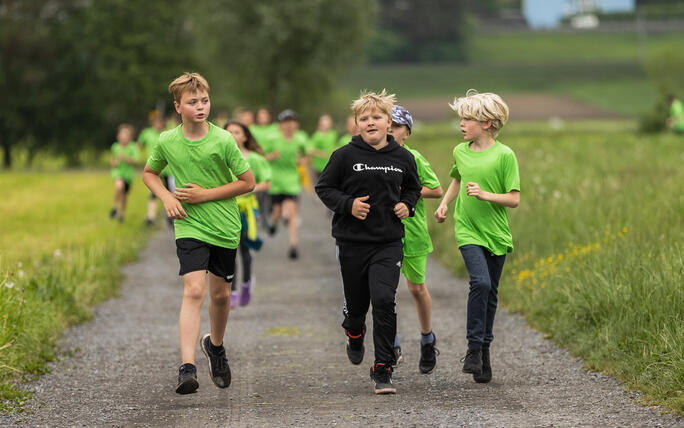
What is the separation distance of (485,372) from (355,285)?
105 centimetres

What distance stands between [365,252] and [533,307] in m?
3.05

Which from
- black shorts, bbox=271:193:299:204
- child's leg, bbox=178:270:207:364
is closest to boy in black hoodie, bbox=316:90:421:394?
child's leg, bbox=178:270:207:364

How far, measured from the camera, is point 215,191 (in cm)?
663

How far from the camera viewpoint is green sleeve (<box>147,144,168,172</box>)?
22.1 feet

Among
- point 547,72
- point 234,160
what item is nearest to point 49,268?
point 234,160

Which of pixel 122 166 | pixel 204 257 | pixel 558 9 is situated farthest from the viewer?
pixel 558 9

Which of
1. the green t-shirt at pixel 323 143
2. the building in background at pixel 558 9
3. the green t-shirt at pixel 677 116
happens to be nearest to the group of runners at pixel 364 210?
the green t-shirt at pixel 323 143

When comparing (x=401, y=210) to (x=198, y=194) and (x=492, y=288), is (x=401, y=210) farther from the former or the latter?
(x=198, y=194)

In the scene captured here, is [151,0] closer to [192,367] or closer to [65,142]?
[65,142]

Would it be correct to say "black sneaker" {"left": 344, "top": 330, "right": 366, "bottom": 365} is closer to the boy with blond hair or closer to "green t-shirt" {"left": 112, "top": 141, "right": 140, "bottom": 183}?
the boy with blond hair

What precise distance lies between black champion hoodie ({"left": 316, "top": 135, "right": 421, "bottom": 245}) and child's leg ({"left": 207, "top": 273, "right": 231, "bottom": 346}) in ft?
2.88

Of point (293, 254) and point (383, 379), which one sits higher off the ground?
point (293, 254)

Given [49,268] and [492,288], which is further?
[49,268]

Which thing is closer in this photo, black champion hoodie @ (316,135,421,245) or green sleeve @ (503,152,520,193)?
black champion hoodie @ (316,135,421,245)
